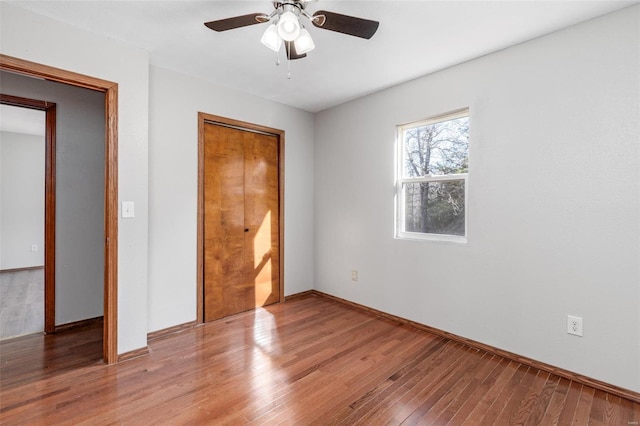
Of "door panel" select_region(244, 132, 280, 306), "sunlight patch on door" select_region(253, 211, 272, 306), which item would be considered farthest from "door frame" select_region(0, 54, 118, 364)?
"sunlight patch on door" select_region(253, 211, 272, 306)

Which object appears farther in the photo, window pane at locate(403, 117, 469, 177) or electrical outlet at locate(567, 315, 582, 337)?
window pane at locate(403, 117, 469, 177)

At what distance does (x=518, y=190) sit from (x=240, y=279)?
2.86 metres

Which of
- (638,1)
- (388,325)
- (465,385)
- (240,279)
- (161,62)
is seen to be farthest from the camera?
(240,279)

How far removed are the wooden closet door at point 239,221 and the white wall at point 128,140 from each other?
2.34ft

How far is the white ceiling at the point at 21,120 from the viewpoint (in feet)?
12.7

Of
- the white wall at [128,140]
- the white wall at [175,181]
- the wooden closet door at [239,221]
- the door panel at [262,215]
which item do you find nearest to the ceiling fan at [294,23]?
the white wall at [128,140]

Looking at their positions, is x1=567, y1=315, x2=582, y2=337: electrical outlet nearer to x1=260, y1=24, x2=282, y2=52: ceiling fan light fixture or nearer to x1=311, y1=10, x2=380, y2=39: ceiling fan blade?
x1=311, y1=10, x2=380, y2=39: ceiling fan blade

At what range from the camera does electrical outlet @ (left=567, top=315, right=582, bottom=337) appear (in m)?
2.05

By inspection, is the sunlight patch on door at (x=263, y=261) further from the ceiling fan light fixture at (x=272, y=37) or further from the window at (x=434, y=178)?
the ceiling fan light fixture at (x=272, y=37)

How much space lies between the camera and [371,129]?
3.37 m

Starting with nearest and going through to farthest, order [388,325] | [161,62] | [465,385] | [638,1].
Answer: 1. [638,1]
2. [465,385]
3. [161,62]
4. [388,325]

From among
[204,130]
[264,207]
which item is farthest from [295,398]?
[204,130]

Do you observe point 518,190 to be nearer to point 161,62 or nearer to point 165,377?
point 165,377

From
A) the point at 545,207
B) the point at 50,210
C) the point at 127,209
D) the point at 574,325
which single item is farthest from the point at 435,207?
the point at 50,210
